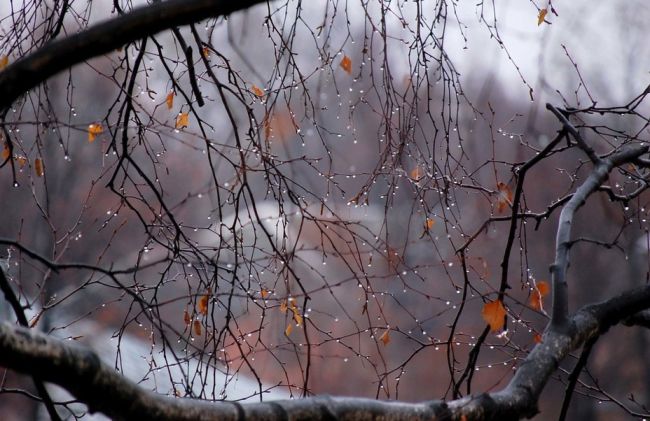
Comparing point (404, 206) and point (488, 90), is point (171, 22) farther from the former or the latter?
point (404, 206)

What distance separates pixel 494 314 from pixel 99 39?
1.24 m

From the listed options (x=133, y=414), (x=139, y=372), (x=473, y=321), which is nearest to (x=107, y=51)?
(x=133, y=414)

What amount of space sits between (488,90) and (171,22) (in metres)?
1.67

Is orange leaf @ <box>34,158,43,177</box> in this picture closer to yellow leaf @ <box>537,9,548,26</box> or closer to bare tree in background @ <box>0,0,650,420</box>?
bare tree in background @ <box>0,0,650,420</box>

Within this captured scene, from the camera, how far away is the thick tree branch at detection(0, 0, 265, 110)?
152 centimetres

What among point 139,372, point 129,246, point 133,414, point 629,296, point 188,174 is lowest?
point 133,414

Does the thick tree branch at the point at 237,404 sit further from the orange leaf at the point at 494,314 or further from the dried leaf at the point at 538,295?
the dried leaf at the point at 538,295

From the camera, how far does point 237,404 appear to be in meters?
1.56

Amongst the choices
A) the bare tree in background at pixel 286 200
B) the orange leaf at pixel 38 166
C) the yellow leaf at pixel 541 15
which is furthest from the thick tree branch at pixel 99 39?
the yellow leaf at pixel 541 15

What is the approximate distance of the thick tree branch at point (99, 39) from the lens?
4.98 ft

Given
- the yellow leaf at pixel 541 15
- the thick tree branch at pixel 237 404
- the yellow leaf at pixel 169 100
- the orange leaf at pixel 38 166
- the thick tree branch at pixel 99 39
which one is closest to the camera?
the thick tree branch at pixel 237 404

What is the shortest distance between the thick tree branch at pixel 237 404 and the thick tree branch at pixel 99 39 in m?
0.48

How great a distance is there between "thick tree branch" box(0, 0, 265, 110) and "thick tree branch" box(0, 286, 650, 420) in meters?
0.48

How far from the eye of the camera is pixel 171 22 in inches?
61.4
